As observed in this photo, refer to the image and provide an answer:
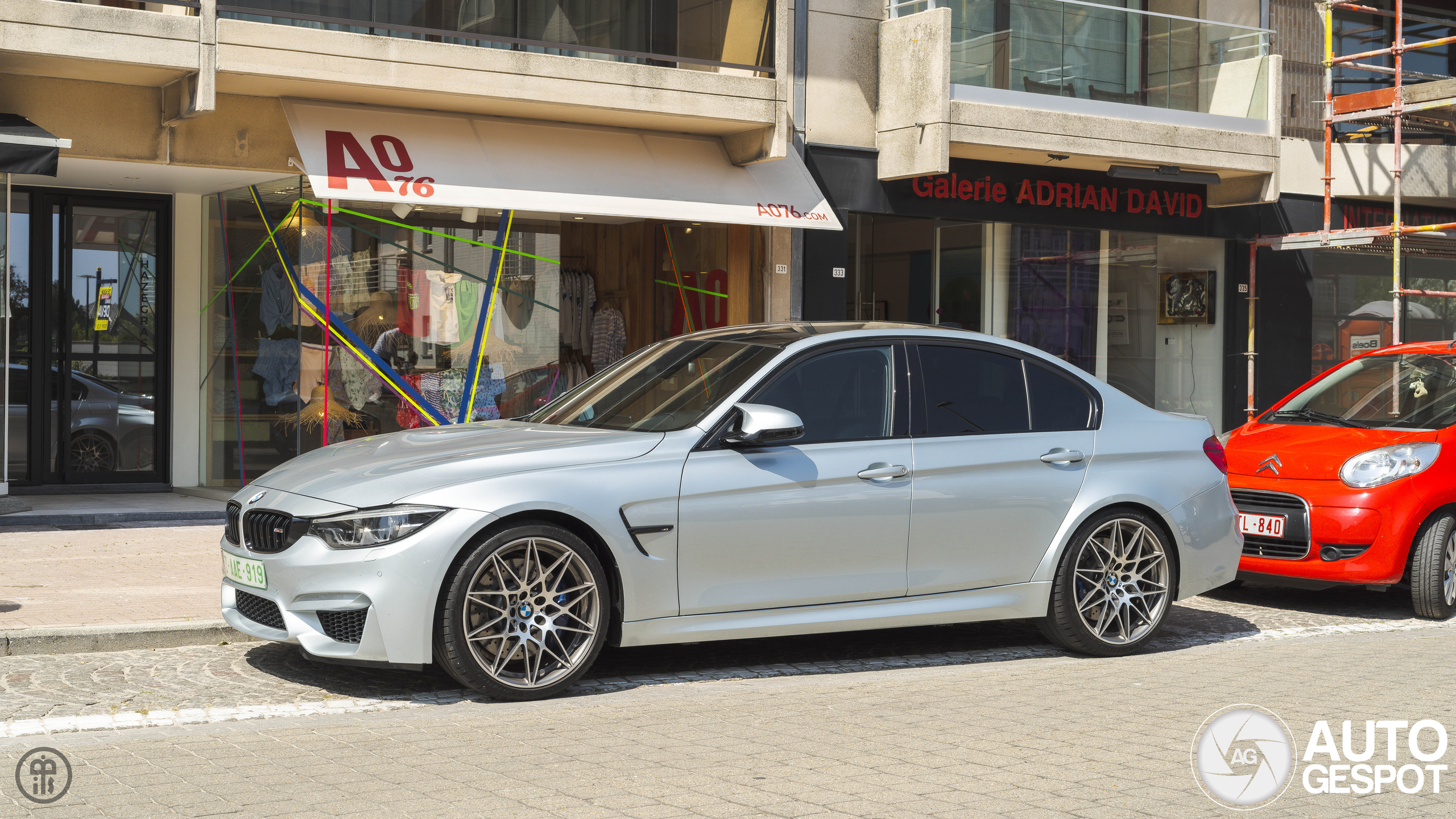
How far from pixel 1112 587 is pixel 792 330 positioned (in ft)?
7.06

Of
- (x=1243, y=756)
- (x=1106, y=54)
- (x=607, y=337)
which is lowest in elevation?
(x=1243, y=756)

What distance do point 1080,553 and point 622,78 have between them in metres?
7.69

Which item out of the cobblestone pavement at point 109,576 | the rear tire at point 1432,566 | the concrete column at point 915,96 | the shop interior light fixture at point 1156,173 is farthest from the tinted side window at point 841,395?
the shop interior light fixture at point 1156,173

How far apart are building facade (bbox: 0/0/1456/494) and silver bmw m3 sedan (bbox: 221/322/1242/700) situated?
20.1ft

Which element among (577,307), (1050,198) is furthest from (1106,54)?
(577,307)

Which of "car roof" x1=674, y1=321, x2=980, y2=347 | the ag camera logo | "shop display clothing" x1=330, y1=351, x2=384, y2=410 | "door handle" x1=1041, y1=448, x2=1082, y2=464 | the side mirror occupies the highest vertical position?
"car roof" x1=674, y1=321, x2=980, y2=347

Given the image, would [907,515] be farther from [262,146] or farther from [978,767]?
[262,146]

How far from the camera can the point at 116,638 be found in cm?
682

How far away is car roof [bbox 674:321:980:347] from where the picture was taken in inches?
272

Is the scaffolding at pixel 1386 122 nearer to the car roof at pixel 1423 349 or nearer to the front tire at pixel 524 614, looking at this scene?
the car roof at pixel 1423 349

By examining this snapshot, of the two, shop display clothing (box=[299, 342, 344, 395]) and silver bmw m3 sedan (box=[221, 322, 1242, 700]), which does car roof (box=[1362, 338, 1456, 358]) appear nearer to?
silver bmw m3 sedan (box=[221, 322, 1242, 700])

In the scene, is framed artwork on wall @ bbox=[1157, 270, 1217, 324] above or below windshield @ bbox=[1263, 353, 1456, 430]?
above

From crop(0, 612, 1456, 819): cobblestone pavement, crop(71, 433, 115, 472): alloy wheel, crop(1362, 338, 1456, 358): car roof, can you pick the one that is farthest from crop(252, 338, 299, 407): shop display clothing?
crop(1362, 338, 1456, 358): car roof

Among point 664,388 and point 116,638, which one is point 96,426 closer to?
point 116,638
